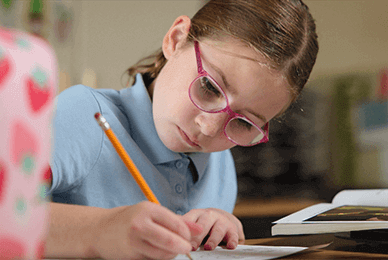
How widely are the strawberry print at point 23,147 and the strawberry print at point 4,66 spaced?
0.02 metres

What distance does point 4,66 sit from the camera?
12cm

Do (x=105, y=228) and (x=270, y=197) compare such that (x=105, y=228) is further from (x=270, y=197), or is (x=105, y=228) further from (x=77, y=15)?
(x=77, y=15)

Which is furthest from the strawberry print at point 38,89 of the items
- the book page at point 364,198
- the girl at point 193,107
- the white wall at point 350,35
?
the white wall at point 350,35

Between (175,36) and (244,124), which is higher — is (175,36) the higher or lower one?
the higher one

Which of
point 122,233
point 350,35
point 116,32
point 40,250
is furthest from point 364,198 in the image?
point 350,35

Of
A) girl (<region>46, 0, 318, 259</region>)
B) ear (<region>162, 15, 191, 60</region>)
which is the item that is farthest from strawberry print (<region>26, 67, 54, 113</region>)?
ear (<region>162, 15, 191, 60</region>)

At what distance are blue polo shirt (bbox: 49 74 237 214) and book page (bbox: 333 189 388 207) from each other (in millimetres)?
223

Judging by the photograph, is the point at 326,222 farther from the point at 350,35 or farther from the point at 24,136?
the point at 350,35

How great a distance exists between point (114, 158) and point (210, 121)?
0.47ft

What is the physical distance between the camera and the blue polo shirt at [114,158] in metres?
0.44

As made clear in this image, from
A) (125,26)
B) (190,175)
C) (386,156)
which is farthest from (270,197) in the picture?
(190,175)

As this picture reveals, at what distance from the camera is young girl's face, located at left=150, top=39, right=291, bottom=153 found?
0.44 m

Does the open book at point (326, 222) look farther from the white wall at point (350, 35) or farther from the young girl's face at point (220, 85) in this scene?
the white wall at point (350, 35)

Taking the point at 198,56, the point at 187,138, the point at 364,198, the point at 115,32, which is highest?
the point at 115,32
